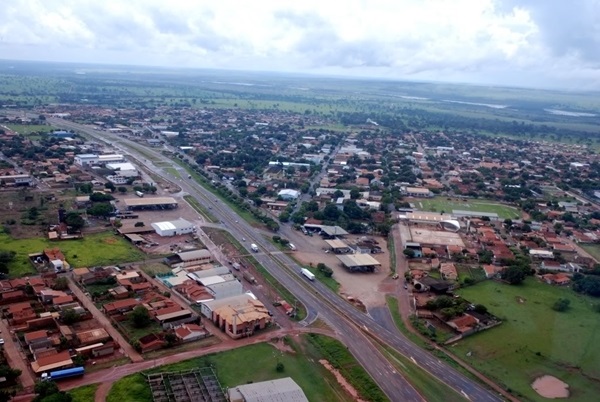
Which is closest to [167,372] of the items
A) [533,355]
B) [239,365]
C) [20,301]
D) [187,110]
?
[239,365]

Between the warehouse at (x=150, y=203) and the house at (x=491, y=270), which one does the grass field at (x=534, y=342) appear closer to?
the house at (x=491, y=270)

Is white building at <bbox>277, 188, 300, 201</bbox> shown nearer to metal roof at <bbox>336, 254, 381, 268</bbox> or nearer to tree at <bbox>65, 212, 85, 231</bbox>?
metal roof at <bbox>336, 254, 381, 268</bbox>

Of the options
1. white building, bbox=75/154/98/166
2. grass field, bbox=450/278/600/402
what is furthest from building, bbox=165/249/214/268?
white building, bbox=75/154/98/166

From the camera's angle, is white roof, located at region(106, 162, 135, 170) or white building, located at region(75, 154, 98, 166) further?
white building, located at region(75, 154, 98, 166)

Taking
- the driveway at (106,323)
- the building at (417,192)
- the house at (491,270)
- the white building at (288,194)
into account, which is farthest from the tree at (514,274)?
the driveway at (106,323)

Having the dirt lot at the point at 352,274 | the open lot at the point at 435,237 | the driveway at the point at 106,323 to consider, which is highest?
the driveway at the point at 106,323

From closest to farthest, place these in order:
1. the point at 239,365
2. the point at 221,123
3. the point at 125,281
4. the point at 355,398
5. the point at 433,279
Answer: the point at 355,398
the point at 239,365
the point at 125,281
the point at 433,279
the point at 221,123

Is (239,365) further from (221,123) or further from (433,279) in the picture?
(221,123)
